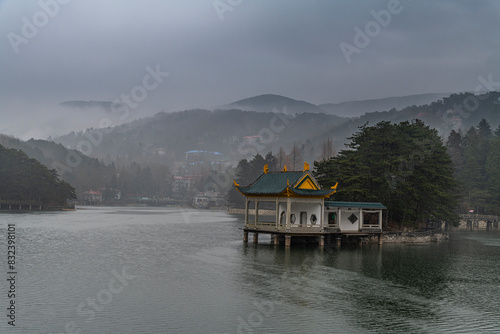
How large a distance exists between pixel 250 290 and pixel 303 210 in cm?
1944

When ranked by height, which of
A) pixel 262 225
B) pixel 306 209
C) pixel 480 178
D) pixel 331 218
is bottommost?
pixel 262 225

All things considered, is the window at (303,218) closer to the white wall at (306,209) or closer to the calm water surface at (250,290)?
the white wall at (306,209)

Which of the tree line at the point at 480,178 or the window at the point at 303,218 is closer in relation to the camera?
the window at the point at 303,218

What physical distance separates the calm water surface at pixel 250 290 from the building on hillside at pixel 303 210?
1.97 metres

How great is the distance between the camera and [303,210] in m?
44.1

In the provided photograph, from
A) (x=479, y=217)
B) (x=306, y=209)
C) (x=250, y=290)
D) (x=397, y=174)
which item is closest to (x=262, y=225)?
(x=306, y=209)

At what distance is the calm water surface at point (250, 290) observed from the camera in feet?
63.5

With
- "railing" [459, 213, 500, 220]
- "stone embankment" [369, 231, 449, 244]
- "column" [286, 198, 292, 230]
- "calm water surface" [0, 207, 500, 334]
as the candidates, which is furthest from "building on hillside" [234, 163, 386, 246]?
"railing" [459, 213, 500, 220]

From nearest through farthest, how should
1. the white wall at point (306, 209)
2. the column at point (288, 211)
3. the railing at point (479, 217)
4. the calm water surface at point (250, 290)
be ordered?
1. the calm water surface at point (250, 290)
2. the column at point (288, 211)
3. the white wall at point (306, 209)
4. the railing at point (479, 217)

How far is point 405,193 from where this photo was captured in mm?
55219

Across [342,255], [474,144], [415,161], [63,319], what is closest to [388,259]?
[342,255]

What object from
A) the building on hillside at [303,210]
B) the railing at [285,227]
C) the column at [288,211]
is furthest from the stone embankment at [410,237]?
the column at [288,211]

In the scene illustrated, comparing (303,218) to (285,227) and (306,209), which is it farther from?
(285,227)

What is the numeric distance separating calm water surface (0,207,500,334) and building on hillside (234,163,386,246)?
1.97 metres
